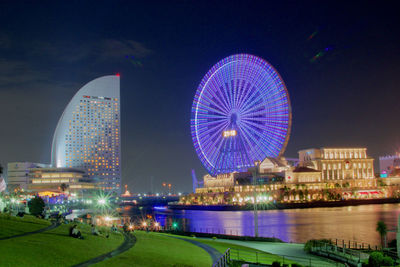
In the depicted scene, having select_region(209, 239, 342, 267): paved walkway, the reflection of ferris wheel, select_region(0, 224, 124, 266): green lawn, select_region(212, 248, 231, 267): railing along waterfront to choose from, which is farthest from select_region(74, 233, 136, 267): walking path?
the reflection of ferris wheel

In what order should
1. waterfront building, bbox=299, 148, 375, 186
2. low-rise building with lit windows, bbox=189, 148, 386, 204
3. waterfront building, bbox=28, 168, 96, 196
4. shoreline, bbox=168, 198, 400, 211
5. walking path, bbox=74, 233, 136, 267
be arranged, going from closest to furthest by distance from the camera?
walking path, bbox=74, 233, 136, 267 → shoreline, bbox=168, 198, 400, 211 → low-rise building with lit windows, bbox=189, 148, 386, 204 → waterfront building, bbox=299, 148, 375, 186 → waterfront building, bbox=28, 168, 96, 196

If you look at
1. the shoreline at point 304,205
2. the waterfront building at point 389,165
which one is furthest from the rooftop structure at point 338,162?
the waterfront building at point 389,165

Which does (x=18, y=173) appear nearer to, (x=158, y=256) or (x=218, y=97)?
(x=218, y=97)

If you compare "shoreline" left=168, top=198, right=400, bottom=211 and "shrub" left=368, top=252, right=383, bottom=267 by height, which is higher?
"shrub" left=368, top=252, right=383, bottom=267

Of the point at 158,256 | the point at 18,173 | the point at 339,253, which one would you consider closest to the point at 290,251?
the point at 339,253

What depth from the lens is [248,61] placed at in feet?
290

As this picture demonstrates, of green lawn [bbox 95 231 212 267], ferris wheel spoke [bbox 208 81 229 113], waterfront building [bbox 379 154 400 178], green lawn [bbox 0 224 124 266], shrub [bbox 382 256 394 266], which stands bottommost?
shrub [bbox 382 256 394 266]

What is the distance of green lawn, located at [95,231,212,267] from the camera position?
733 inches

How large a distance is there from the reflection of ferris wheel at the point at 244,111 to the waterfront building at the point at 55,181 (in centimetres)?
8886

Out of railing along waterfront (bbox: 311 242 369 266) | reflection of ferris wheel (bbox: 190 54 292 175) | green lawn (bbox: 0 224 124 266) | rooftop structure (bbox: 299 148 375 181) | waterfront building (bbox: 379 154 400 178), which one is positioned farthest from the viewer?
waterfront building (bbox: 379 154 400 178)

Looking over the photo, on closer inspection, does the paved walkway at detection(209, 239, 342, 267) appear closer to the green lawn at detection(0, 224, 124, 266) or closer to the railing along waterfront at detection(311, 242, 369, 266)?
the railing along waterfront at detection(311, 242, 369, 266)

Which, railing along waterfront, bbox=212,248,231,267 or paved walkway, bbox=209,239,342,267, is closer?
railing along waterfront, bbox=212,248,231,267

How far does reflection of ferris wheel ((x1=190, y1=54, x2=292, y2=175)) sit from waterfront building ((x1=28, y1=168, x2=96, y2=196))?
292ft

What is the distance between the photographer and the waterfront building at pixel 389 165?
6231 inches
